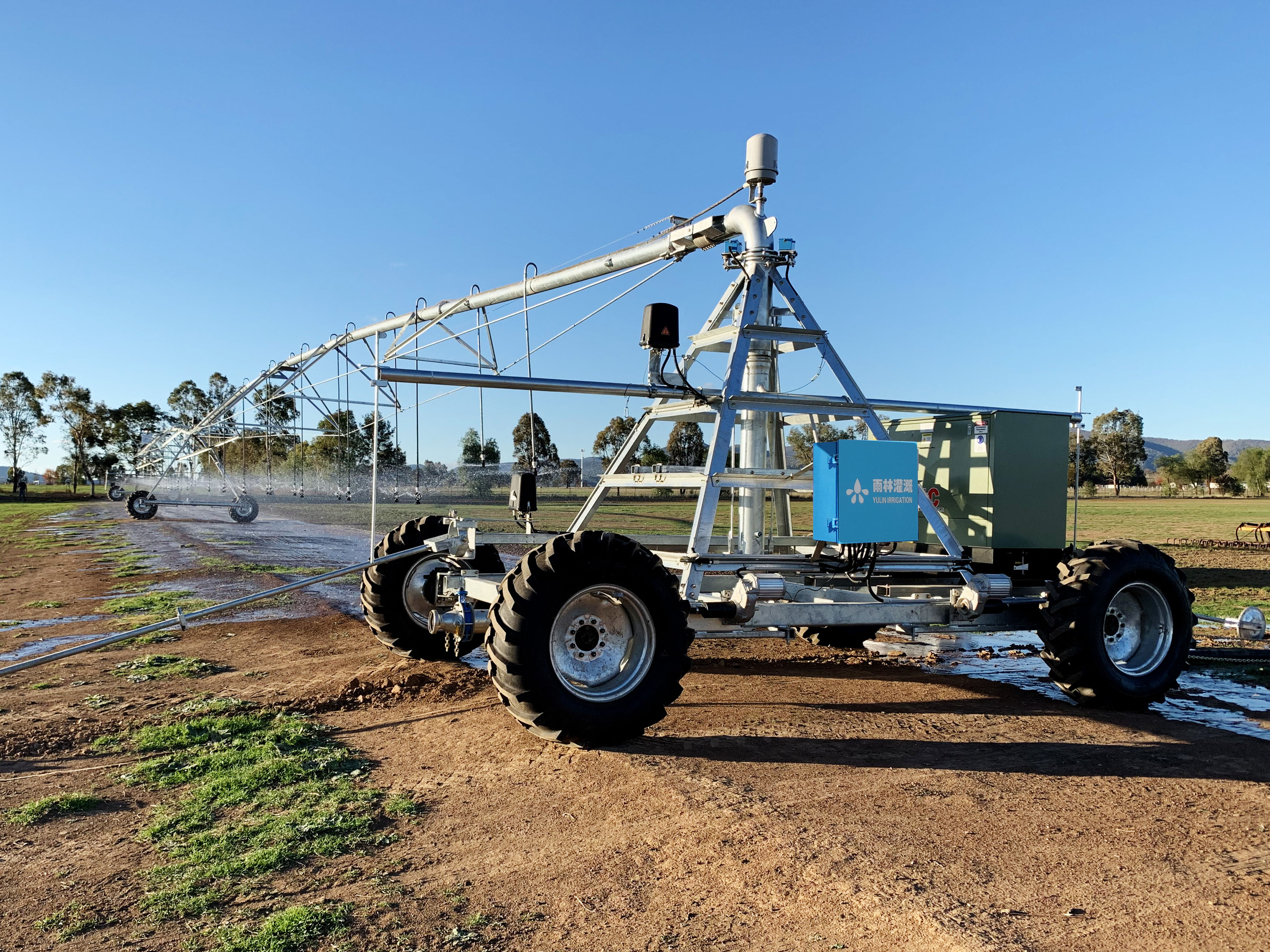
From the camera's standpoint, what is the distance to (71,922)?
3309mm

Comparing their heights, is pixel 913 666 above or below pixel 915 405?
below

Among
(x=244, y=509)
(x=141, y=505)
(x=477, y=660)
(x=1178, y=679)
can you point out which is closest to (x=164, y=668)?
(x=477, y=660)

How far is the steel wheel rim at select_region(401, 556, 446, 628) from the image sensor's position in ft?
26.0

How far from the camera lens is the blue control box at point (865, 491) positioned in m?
6.50

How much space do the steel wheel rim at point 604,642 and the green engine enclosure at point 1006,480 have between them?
3.15m

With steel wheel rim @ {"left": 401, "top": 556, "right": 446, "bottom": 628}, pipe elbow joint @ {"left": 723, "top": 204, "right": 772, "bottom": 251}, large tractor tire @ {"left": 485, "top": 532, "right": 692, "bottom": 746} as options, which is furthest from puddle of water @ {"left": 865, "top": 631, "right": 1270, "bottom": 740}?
steel wheel rim @ {"left": 401, "top": 556, "right": 446, "bottom": 628}

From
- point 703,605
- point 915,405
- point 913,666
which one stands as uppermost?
point 915,405

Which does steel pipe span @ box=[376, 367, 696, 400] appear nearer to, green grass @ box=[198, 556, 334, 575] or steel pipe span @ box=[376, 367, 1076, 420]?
steel pipe span @ box=[376, 367, 1076, 420]

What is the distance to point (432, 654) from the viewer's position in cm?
801

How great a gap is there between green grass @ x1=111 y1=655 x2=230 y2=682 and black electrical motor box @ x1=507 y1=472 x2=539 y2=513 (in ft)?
10.0

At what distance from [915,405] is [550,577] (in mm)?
4073

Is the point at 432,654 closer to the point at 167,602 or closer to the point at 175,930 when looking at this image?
the point at 175,930

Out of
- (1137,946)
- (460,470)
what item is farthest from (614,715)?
(460,470)

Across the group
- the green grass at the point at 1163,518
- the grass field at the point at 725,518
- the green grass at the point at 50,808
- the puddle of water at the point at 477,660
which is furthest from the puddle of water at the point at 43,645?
the green grass at the point at 1163,518
